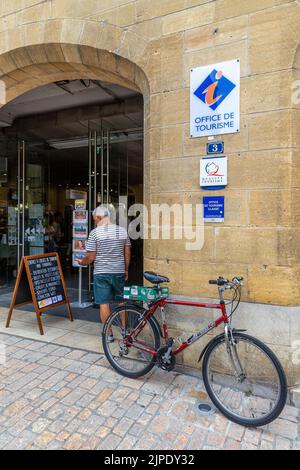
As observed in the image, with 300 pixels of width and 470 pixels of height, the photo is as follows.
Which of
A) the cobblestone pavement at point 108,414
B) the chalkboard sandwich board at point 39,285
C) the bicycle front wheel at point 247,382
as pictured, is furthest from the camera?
the chalkboard sandwich board at point 39,285

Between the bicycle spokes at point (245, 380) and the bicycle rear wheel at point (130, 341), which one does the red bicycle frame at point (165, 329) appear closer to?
the bicycle rear wheel at point (130, 341)

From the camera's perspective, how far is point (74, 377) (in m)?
3.08

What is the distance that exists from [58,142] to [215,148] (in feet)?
17.8

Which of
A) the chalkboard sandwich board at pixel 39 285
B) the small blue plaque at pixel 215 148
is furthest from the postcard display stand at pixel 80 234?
the small blue plaque at pixel 215 148

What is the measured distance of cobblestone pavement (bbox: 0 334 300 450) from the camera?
7.25 feet

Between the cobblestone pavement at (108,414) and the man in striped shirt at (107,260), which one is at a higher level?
the man in striped shirt at (107,260)

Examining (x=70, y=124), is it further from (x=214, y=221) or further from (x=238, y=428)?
(x=238, y=428)

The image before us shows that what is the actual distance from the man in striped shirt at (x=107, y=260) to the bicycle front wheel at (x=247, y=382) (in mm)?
1531

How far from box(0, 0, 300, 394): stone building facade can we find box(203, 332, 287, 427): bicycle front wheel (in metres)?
0.27

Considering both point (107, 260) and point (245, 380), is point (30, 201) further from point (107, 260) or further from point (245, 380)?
point (245, 380)

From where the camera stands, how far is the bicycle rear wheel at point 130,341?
120 inches

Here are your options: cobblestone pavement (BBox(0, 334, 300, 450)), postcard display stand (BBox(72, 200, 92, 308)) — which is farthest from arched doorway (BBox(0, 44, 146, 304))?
cobblestone pavement (BBox(0, 334, 300, 450))

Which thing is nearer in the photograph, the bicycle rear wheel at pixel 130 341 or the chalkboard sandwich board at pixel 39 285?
the bicycle rear wheel at pixel 130 341

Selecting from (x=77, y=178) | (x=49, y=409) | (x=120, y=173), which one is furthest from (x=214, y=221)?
(x=77, y=178)
